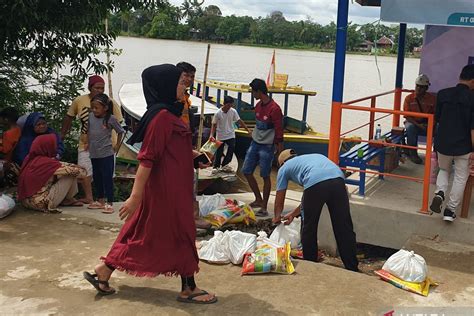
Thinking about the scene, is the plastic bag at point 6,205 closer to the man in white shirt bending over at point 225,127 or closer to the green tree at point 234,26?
the man in white shirt bending over at point 225,127

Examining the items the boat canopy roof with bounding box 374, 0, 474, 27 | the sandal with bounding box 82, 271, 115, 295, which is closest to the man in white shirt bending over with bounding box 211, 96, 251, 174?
the boat canopy roof with bounding box 374, 0, 474, 27

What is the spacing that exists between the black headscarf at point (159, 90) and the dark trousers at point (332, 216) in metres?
1.71

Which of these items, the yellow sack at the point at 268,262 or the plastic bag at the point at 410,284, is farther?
the yellow sack at the point at 268,262

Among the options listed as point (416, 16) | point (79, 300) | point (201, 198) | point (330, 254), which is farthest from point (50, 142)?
point (416, 16)

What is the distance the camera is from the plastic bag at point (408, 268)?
4234mm

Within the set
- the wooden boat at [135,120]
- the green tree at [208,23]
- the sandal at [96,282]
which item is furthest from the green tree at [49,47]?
the green tree at [208,23]

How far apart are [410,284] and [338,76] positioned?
7.56ft

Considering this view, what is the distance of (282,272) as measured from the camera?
4340 millimetres

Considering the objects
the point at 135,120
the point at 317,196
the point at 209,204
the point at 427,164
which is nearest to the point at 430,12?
the point at 427,164

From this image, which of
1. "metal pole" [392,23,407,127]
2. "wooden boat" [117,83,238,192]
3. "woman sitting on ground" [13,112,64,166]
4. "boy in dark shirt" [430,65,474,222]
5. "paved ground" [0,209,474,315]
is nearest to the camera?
"paved ground" [0,209,474,315]

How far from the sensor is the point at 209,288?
13.2 feet

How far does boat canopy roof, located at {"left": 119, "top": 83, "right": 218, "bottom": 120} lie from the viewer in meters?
11.9

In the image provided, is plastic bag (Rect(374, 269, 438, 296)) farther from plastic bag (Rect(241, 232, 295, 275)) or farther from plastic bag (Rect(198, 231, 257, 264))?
plastic bag (Rect(198, 231, 257, 264))

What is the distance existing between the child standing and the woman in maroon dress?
2.52 meters
